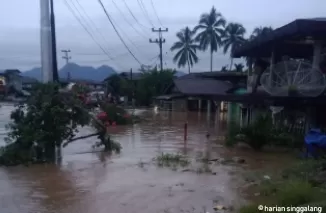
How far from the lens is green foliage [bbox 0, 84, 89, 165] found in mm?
14339

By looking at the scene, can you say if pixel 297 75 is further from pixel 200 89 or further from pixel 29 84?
pixel 200 89

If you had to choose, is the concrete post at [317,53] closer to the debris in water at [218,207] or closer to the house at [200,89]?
the debris in water at [218,207]

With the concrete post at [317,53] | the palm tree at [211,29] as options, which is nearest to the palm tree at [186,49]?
the palm tree at [211,29]

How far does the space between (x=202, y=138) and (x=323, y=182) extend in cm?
1373

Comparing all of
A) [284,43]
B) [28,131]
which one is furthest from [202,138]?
[28,131]

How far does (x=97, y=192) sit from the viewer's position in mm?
10500

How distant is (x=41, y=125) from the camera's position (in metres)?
14.6

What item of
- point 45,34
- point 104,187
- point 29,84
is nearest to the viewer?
point 104,187

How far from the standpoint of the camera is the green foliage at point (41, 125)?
14.3 meters

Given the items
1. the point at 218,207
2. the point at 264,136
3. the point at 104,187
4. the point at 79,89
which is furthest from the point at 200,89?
the point at 218,207

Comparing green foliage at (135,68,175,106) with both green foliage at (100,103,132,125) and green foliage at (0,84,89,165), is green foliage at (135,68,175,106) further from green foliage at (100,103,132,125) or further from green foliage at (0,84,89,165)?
green foliage at (0,84,89,165)

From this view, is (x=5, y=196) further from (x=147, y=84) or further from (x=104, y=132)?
(x=147, y=84)

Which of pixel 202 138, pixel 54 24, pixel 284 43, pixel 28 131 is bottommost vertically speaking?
pixel 202 138

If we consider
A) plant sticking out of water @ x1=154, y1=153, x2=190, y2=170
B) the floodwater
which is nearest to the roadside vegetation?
the floodwater
